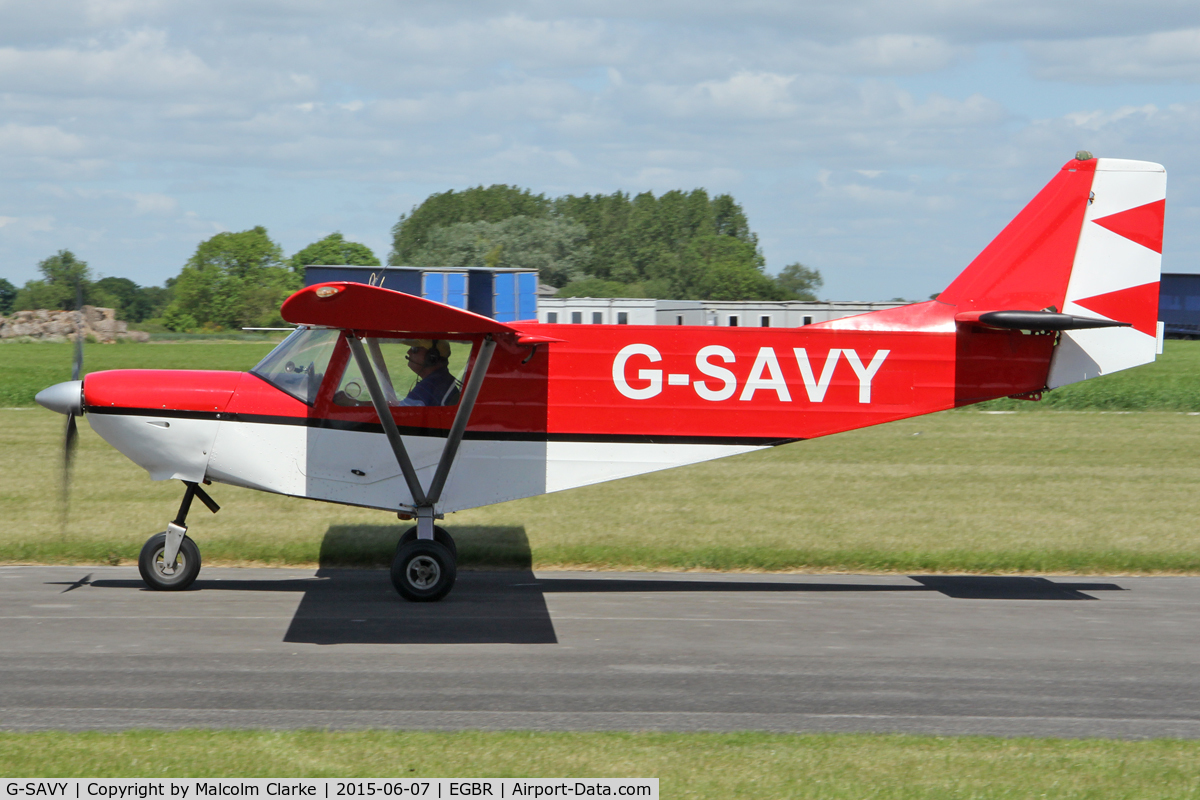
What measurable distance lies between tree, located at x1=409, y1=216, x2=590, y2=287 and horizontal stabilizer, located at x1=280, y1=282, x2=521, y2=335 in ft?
294

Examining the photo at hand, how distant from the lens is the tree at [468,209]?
455ft

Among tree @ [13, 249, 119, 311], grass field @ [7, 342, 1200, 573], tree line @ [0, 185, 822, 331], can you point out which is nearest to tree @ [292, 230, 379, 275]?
tree line @ [0, 185, 822, 331]

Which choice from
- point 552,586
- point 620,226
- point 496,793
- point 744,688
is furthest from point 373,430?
point 620,226

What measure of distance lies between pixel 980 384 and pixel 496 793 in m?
6.51

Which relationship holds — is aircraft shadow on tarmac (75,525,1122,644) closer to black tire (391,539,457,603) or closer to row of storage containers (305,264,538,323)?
black tire (391,539,457,603)

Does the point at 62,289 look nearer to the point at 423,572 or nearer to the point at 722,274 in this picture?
Answer: the point at 423,572

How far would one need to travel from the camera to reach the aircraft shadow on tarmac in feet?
26.6

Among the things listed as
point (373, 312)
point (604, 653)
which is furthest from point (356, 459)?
point (604, 653)

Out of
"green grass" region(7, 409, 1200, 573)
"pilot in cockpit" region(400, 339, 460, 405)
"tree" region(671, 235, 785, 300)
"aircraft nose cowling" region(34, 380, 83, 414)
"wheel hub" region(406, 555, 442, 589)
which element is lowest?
"green grass" region(7, 409, 1200, 573)

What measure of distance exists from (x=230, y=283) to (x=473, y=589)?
109 meters

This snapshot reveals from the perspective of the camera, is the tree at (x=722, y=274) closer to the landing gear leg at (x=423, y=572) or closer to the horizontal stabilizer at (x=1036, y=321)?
the horizontal stabilizer at (x=1036, y=321)

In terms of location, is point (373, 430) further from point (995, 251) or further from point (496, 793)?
point (995, 251)

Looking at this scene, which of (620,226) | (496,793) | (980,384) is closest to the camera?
(496,793)

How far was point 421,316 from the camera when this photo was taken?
8102 mm
